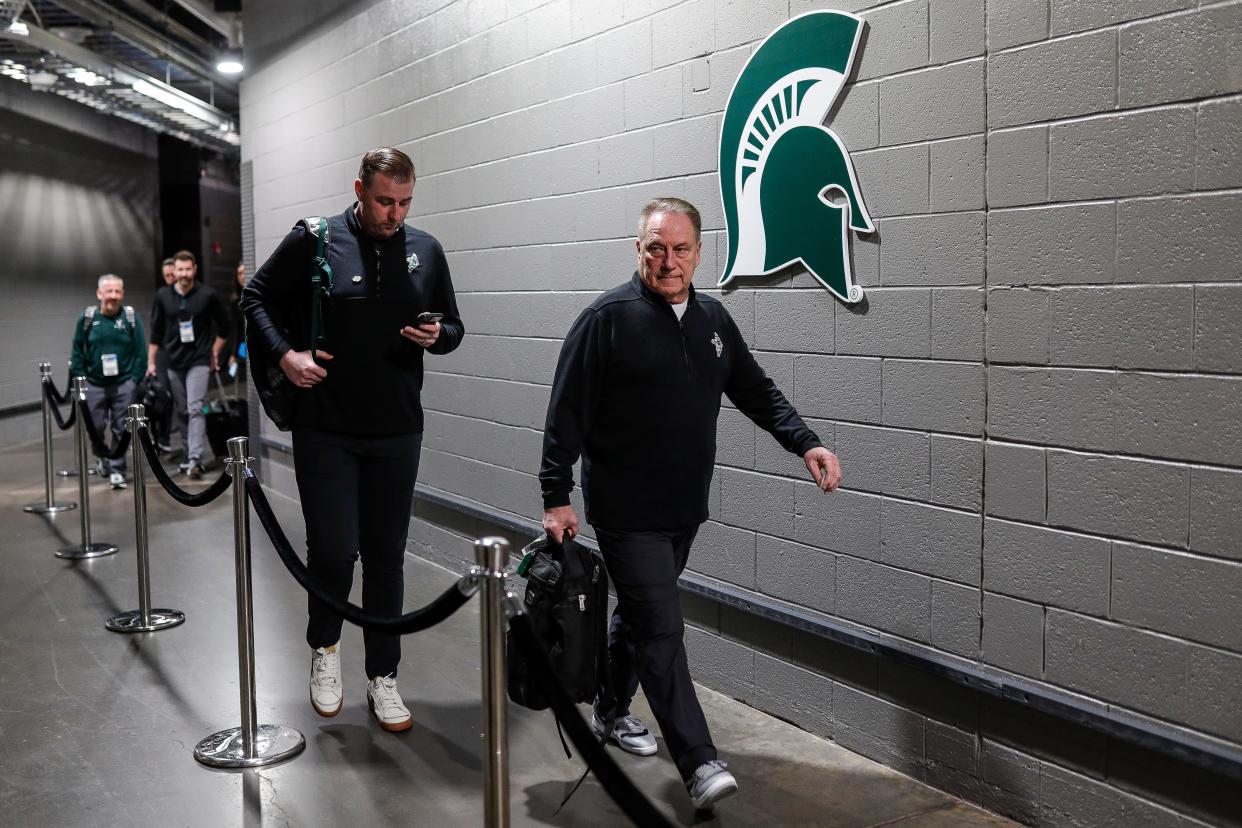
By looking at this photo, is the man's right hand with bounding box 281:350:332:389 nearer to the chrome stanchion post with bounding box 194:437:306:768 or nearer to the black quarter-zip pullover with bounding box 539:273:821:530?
the chrome stanchion post with bounding box 194:437:306:768

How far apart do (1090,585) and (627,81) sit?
255 cm

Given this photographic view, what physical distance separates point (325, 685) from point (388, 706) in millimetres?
215

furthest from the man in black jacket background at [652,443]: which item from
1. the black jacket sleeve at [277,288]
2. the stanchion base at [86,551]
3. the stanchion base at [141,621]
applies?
the stanchion base at [86,551]

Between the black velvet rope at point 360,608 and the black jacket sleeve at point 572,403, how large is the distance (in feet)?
1.34

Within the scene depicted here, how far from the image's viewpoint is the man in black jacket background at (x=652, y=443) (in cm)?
295

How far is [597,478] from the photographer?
10.0ft

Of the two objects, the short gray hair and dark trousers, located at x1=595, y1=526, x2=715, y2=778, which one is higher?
the short gray hair

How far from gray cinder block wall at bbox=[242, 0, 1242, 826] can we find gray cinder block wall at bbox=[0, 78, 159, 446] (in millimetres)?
9184

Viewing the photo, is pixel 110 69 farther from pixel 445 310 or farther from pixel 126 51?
pixel 445 310

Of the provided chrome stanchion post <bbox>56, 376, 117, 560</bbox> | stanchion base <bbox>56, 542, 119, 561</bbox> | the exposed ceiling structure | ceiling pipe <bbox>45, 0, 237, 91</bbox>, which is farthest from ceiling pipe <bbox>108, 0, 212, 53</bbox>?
stanchion base <bbox>56, 542, 119, 561</bbox>

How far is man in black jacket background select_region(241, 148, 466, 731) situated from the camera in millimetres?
3436

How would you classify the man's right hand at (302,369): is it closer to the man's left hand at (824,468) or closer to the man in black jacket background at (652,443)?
the man in black jacket background at (652,443)

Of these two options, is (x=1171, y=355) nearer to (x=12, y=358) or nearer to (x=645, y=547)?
(x=645, y=547)

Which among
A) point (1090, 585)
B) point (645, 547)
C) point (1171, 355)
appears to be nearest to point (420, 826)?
point (645, 547)
